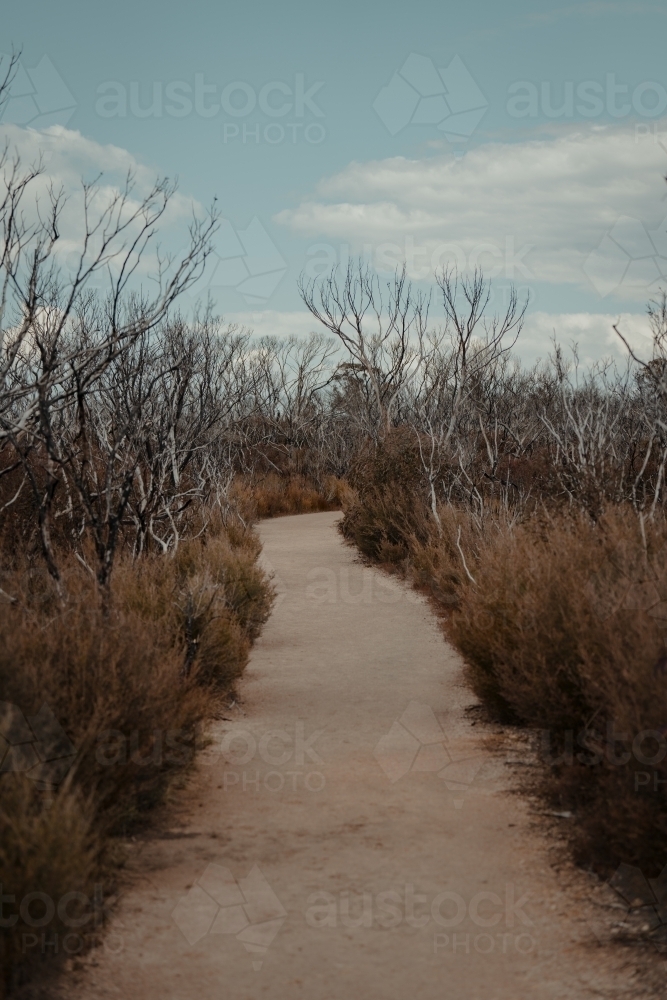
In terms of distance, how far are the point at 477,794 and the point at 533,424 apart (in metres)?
21.7

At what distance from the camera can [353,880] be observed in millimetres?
4156

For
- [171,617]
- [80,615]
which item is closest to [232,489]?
[171,617]

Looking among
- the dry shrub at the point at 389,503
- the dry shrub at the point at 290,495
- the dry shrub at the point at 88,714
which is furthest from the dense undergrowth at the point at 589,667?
the dry shrub at the point at 290,495

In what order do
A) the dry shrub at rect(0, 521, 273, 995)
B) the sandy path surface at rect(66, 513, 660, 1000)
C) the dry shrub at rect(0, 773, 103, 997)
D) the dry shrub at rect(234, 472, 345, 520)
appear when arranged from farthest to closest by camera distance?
the dry shrub at rect(234, 472, 345, 520) → the sandy path surface at rect(66, 513, 660, 1000) → the dry shrub at rect(0, 521, 273, 995) → the dry shrub at rect(0, 773, 103, 997)

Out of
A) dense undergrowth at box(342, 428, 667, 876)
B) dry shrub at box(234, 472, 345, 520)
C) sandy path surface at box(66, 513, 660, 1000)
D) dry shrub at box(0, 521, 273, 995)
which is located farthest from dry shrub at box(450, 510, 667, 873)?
dry shrub at box(234, 472, 345, 520)

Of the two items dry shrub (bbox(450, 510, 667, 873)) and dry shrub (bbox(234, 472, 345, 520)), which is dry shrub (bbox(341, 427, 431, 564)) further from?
dry shrub (bbox(450, 510, 667, 873))

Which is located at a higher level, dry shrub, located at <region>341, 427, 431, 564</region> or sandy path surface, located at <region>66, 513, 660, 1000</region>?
dry shrub, located at <region>341, 427, 431, 564</region>

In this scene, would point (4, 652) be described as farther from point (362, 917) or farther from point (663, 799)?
point (663, 799)

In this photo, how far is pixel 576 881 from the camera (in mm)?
4129

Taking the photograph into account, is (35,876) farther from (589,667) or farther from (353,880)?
(589,667)

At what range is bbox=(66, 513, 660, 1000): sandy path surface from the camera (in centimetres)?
337

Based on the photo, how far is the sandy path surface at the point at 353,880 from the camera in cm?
337

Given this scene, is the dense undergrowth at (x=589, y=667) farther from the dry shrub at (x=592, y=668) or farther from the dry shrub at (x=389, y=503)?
the dry shrub at (x=389, y=503)

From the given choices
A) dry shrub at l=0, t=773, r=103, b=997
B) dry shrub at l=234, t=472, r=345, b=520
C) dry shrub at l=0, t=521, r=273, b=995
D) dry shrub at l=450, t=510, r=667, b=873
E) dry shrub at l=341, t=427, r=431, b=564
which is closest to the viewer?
dry shrub at l=0, t=773, r=103, b=997
